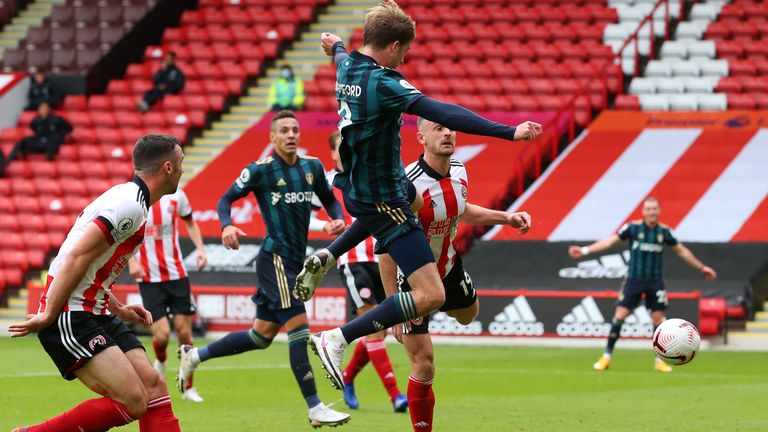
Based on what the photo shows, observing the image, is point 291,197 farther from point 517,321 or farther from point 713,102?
point 713,102

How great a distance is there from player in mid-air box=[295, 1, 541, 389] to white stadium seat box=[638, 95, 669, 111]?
1670cm

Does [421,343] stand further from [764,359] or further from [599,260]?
A: [599,260]

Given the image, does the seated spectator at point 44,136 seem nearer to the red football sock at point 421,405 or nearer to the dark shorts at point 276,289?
the dark shorts at point 276,289

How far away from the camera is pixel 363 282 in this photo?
11.2 m

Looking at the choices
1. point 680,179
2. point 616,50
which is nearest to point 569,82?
point 616,50

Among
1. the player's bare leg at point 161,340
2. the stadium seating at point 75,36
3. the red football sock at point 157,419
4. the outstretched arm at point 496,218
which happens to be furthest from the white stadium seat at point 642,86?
the red football sock at point 157,419

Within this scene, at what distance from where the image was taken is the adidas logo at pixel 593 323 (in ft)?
57.9

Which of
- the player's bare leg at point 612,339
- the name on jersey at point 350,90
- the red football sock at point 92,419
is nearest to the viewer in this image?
the red football sock at point 92,419

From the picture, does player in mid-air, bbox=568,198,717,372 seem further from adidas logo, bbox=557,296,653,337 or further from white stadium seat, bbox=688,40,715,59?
white stadium seat, bbox=688,40,715,59

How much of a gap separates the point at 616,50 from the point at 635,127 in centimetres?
241

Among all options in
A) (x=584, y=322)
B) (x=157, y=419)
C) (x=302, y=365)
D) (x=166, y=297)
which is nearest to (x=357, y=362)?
(x=302, y=365)

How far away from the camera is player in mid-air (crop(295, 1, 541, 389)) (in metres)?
7.07

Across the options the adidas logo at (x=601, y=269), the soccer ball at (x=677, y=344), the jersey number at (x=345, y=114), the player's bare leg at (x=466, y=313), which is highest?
the jersey number at (x=345, y=114)

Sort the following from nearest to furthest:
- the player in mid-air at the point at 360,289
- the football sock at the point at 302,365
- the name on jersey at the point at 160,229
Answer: the football sock at the point at 302,365 → the player in mid-air at the point at 360,289 → the name on jersey at the point at 160,229
